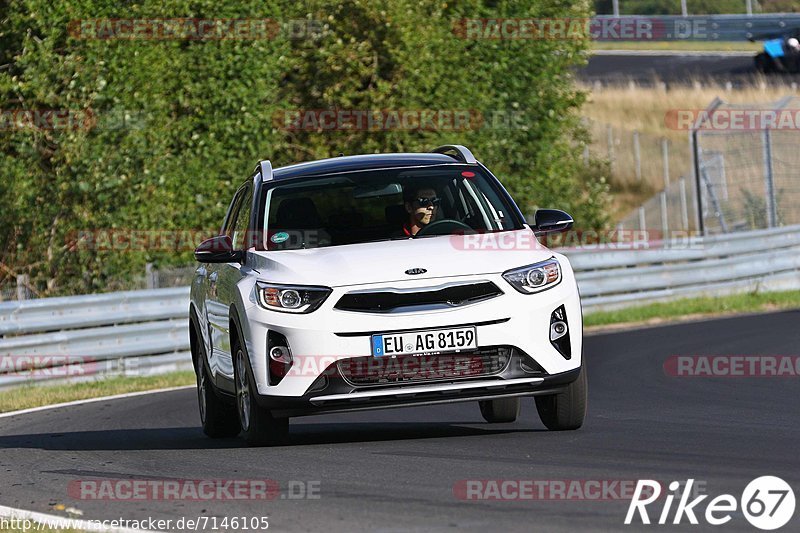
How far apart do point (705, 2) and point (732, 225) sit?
63.8m

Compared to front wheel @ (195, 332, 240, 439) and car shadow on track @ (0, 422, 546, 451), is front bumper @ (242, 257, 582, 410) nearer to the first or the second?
car shadow on track @ (0, 422, 546, 451)

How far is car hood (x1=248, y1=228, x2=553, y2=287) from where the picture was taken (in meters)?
8.68

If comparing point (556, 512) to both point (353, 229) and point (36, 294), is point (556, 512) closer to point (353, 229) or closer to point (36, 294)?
point (353, 229)

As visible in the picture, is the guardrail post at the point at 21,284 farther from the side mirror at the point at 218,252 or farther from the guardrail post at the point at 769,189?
the guardrail post at the point at 769,189

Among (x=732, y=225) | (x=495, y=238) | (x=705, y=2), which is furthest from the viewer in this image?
(x=705, y=2)

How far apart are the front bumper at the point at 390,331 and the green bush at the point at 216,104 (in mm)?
13659

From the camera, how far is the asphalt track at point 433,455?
6590mm

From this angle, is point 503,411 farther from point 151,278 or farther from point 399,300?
point 151,278

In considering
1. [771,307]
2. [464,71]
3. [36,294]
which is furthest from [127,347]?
[464,71]

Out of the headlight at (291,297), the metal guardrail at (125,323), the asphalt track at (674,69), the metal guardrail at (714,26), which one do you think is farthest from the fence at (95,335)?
the metal guardrail at (714,26)

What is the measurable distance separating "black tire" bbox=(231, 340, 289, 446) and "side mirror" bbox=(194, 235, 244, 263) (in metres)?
0.54

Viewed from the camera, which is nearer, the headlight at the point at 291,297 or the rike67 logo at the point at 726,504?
the rike67 logo at the point at 726,504

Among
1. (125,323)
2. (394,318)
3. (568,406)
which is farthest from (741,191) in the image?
(394,318)

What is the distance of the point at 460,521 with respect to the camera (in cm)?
627
